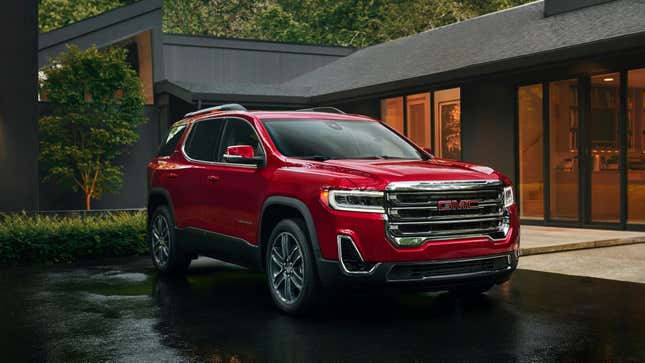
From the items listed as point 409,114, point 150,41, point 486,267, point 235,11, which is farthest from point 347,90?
point 235,11

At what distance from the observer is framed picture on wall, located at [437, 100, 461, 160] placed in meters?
19.6

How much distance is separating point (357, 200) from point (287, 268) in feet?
3.58

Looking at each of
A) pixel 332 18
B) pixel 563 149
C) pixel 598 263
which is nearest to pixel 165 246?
pixel 598 263

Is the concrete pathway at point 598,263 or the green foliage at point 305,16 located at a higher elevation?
the green foliage at point 305,16

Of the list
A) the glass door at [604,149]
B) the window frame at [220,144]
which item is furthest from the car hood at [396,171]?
the glass door at [604,149]

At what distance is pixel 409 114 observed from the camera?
20625mm

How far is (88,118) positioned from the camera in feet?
70.3

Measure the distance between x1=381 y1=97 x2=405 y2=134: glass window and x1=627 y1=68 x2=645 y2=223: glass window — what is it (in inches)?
283

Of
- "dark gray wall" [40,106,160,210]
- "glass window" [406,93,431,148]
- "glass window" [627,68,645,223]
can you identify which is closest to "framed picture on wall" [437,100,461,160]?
"glass window" [406,93,431,148]

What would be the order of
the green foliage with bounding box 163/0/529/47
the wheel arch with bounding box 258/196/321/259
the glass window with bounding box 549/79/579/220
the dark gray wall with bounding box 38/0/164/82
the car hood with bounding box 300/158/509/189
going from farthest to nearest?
1. the green foliage with bounding box 163/0/529/47
2. the dark gray wall with bounding box 38/0/164/82
3. the glass window with bounding box 549/79/579/220
4. the wheel arch with bounding box 258/196/321/259
5. the car hood with bounding box 300/158/509/189

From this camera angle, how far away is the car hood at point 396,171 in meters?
6.64

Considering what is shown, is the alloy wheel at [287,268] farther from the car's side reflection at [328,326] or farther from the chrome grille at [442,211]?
the chrome grille at [442,211]

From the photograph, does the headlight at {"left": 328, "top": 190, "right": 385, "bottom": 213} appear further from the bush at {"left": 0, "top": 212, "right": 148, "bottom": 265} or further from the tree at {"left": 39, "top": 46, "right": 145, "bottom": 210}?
the tree at {"left": 39, "top": 46, "right": 145, "bottom": 210}

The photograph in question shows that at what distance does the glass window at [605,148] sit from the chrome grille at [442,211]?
904 cm
